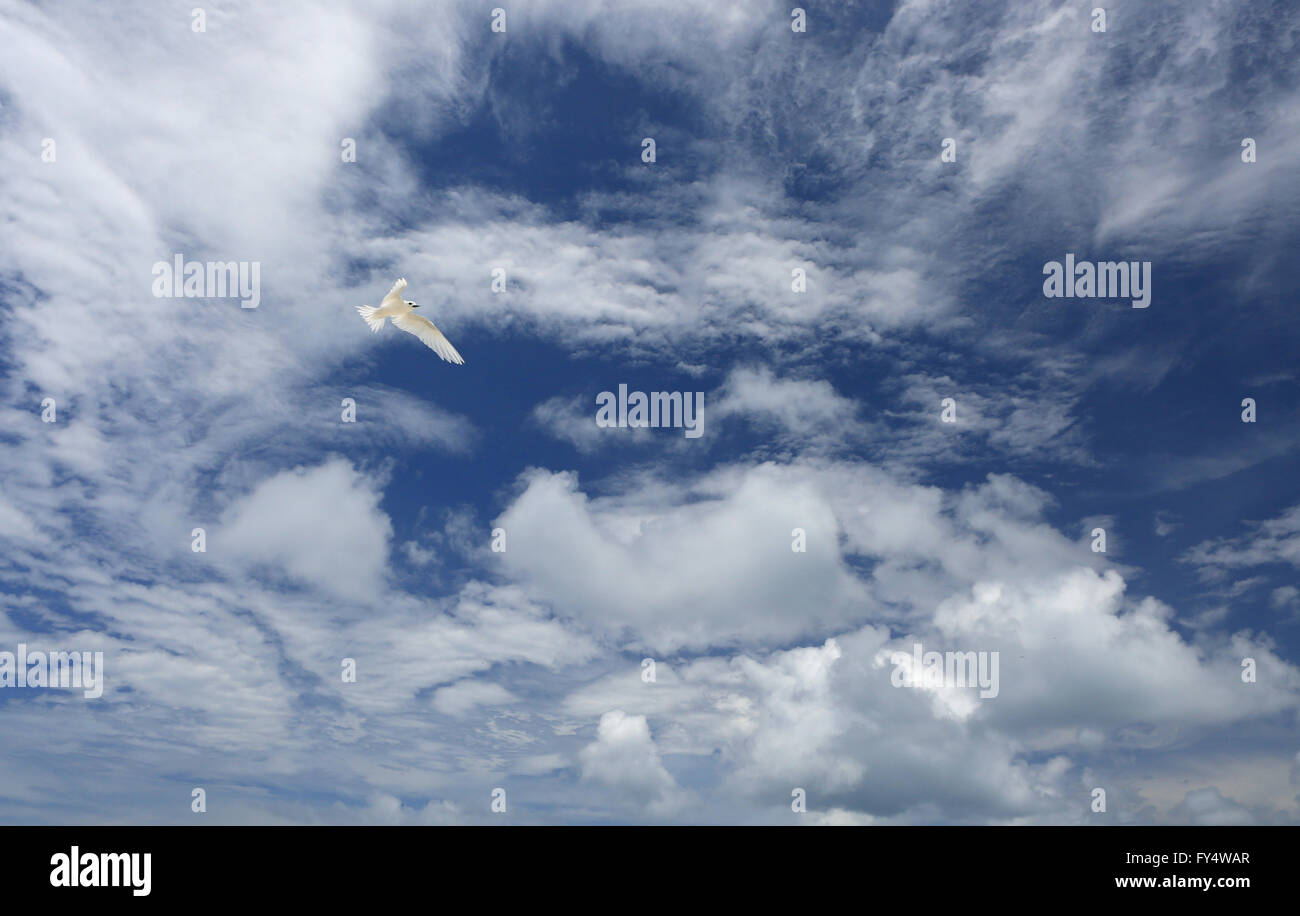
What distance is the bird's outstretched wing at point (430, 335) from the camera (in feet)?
168

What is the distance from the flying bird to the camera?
159 ft

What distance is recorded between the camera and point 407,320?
51.1 metres

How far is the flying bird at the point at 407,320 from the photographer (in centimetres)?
4853

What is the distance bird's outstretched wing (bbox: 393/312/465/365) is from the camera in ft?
168

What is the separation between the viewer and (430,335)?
52094 mm

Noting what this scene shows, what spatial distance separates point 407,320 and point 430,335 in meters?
1.73
